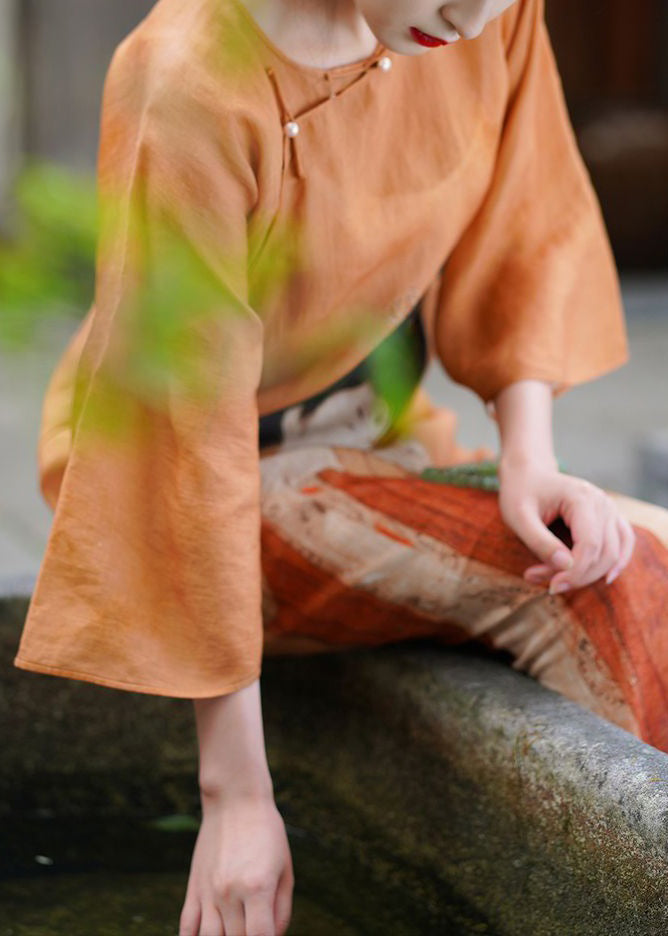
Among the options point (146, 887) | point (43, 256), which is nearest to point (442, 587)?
point (146, 887)

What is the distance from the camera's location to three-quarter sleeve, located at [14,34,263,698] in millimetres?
1067

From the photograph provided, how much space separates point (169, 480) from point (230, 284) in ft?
0.62

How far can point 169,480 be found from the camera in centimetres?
112

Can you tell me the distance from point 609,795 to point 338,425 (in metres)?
0.49

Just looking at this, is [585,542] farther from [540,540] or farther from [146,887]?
[146,887]

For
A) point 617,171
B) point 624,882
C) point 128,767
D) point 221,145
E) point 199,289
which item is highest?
point 199,289

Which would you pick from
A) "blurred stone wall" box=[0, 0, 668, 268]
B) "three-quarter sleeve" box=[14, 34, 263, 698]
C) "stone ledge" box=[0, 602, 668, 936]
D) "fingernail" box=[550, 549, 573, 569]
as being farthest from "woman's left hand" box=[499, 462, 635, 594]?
"blurred stone wall" box=[0, 0, 668, 268]

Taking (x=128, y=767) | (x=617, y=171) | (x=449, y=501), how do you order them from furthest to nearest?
(x=617, y=171), (x=128, y=767), (x=449, y=501)

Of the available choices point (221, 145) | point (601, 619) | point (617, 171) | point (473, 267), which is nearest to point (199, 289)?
point (221, 145)

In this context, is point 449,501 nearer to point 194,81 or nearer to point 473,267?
point 473,267

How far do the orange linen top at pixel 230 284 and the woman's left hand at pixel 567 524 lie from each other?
127mm

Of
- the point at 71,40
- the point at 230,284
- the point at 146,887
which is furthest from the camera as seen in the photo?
the point at 71,40

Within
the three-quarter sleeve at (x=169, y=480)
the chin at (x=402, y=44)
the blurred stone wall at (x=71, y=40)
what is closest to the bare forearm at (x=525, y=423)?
the three-quarter sleeve at (x=169, y=480)

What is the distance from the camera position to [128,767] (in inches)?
58.2
